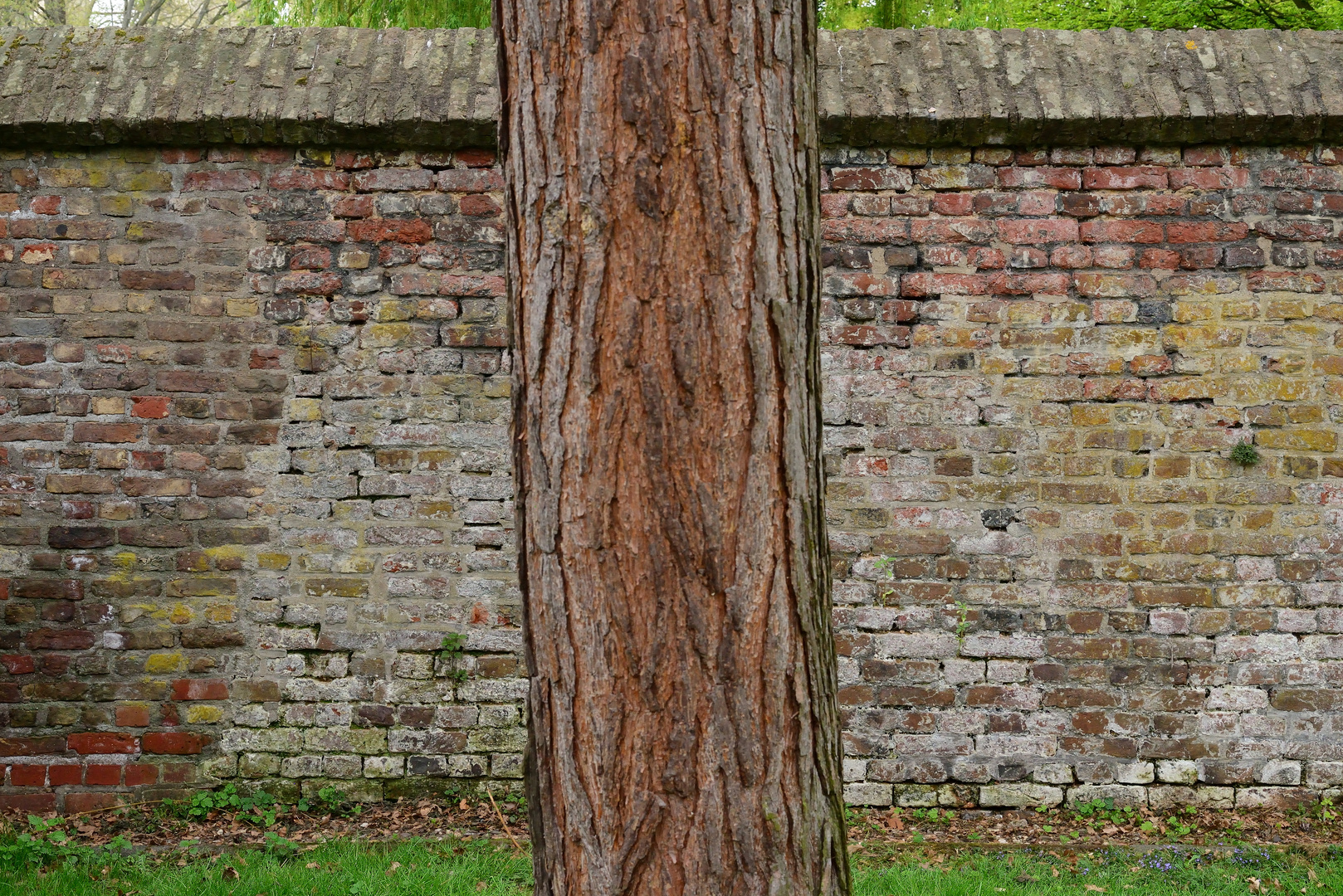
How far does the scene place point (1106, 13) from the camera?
28.1 ft

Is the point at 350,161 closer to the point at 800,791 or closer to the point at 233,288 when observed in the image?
the point at 233,288

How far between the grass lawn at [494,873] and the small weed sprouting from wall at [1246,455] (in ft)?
4.54

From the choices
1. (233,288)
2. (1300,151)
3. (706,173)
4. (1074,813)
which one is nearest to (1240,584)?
(1074,813)

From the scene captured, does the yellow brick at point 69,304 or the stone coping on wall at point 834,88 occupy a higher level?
the stone coping on wall at point 834,88

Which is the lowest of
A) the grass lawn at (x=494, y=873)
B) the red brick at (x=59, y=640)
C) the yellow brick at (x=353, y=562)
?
the grass lawn at (x=494, y=873)

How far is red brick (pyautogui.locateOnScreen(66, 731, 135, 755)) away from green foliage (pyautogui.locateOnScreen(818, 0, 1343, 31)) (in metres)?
6.55

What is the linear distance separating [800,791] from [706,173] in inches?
38.1

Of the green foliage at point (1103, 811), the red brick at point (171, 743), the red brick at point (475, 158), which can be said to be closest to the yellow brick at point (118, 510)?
the red brick at point (171, 743)

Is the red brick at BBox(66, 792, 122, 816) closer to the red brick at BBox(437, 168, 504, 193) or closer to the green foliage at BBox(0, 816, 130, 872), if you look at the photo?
the green foliage at BBox(0, 816, 130, 872)

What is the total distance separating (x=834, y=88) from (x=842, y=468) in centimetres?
Result: 140

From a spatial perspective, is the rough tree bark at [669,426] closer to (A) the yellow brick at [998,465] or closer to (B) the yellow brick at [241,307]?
(A) the yellow brick at [998,465]

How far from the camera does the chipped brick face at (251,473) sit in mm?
3625

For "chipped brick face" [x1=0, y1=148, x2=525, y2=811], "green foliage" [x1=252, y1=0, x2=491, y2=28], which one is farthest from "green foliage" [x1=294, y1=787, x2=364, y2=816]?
"green foliage" [x1=252, y1=0, x2=491, y2=28]

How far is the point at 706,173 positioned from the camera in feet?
4.79
